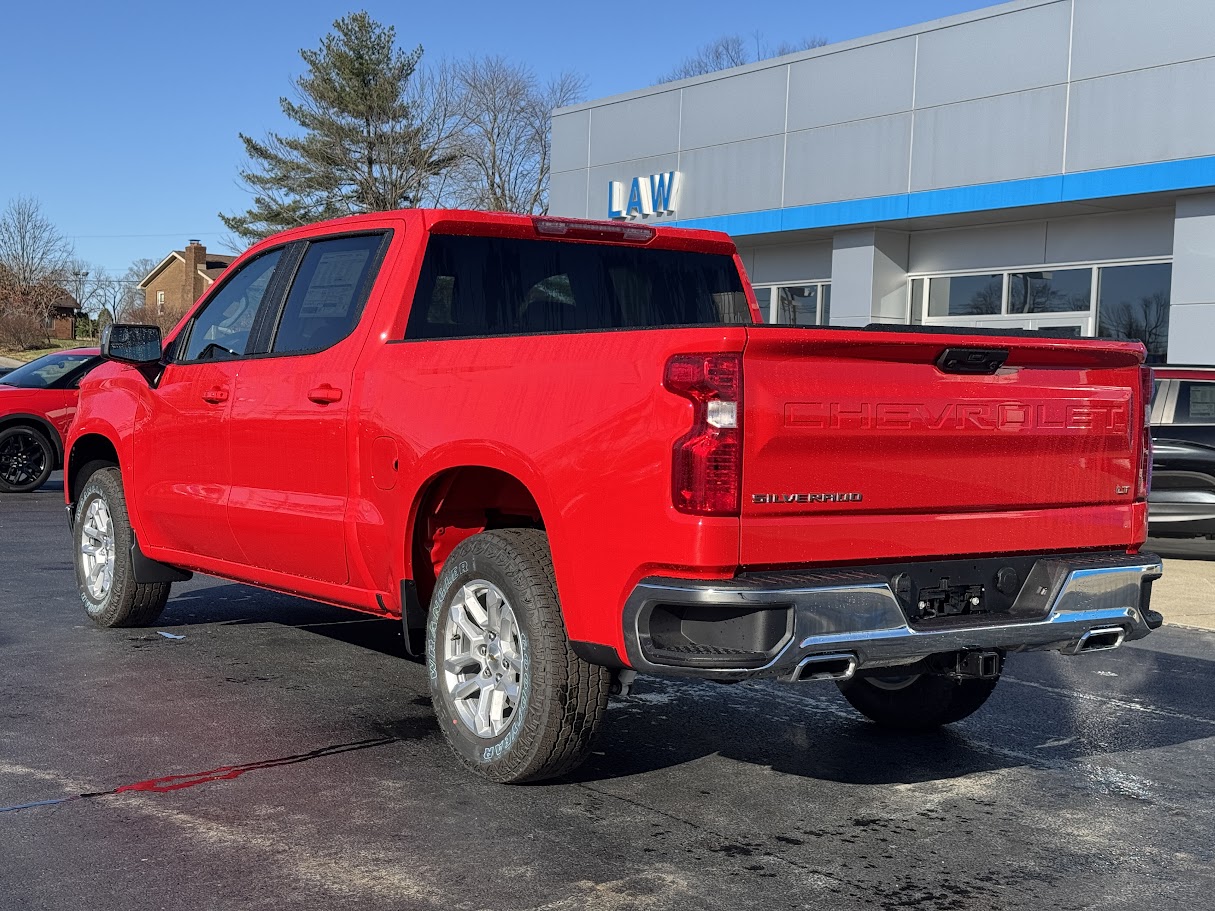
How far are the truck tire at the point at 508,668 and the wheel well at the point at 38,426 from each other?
1233cm

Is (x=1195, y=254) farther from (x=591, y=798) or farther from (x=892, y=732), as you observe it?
(x=591, y=798)

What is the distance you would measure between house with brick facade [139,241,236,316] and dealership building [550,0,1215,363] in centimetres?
6752

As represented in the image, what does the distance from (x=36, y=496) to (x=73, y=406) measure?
1108 millimetres

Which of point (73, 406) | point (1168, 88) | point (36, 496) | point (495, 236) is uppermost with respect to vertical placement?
point (1168, 88)

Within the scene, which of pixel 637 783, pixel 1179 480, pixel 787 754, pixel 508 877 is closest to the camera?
A: pixel 508 877

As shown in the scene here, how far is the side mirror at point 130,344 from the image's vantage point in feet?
22.7

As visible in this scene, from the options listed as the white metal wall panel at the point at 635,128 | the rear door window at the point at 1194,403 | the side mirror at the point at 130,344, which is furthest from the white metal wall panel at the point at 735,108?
the side mirror at the point at 130,344

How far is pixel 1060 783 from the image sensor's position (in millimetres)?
5145

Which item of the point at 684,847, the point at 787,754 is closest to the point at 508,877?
the point at 684,847

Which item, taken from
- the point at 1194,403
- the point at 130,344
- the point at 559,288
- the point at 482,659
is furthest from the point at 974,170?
the point at 482,659

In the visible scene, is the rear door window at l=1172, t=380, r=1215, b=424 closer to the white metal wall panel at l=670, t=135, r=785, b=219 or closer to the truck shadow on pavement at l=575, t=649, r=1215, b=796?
the truck shadow on pavement at l=575, t=649, r=1215, b=796

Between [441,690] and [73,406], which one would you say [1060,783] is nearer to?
[441,690]

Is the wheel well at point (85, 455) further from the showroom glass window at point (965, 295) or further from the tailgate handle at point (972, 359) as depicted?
the showroom glass window at point (965, 295)

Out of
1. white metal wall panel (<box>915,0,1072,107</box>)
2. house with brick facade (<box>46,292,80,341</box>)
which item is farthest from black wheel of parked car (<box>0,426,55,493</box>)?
house with brick facade (<box>46,292,80,341</box>)
